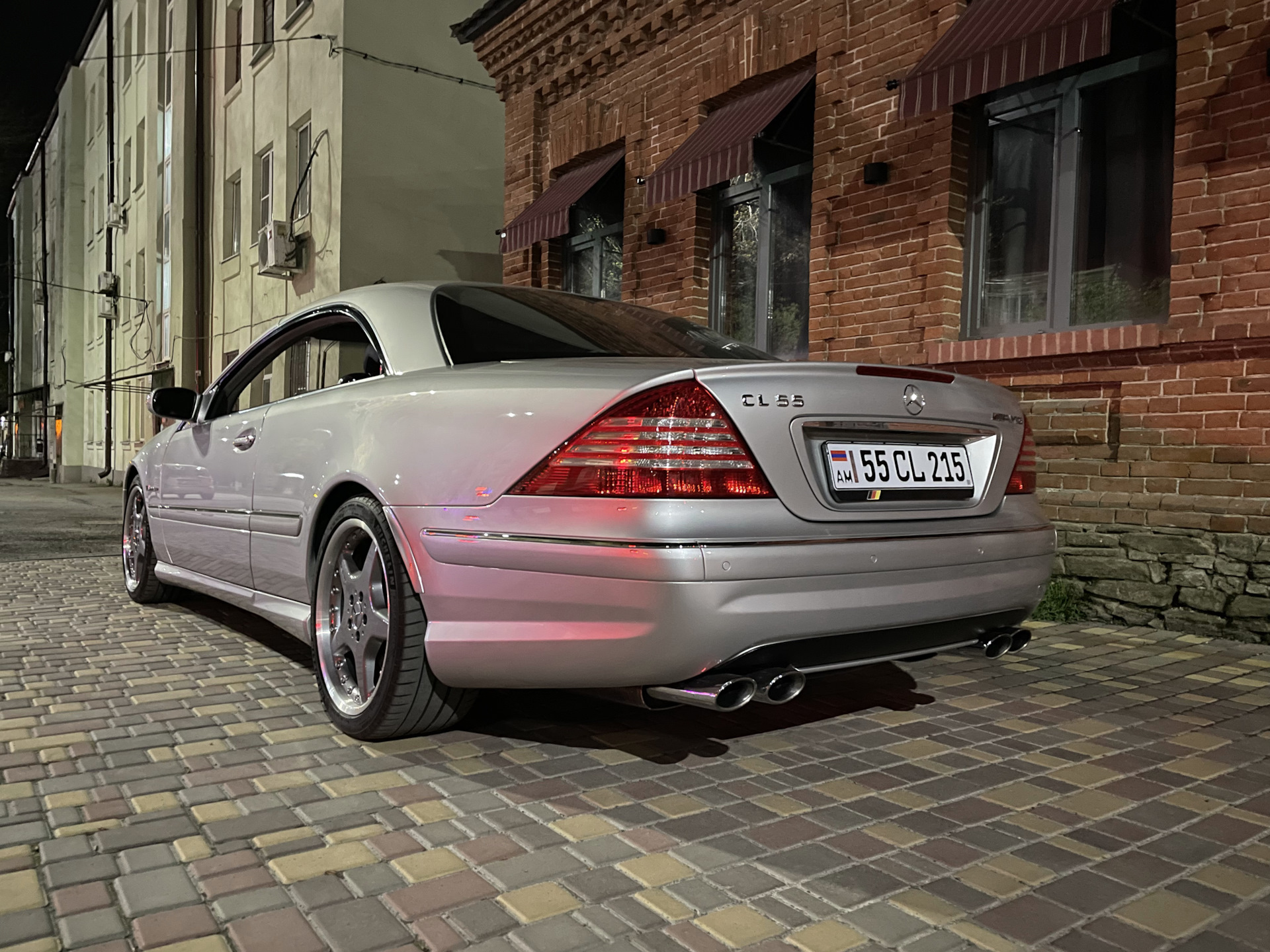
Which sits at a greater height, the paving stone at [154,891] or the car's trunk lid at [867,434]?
the car's trunk lid at [867,434]

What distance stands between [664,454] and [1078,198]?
4.95m

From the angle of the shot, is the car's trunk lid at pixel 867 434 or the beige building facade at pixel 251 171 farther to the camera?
the beige building facade at pixel 251 171

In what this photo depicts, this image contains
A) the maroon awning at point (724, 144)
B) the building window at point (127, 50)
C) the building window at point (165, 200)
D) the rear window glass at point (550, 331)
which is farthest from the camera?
the building window at point (127, 50)

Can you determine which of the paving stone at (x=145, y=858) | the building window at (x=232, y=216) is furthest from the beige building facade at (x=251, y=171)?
the paving stone at (x=145, y=858)

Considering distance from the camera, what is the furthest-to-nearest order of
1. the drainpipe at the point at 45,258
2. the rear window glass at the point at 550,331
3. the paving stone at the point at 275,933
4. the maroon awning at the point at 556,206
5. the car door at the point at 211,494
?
1. the drainpipe at the point at 45,258
2. the maroon awning at the point at 556,206
3. the car door at the point at 211,494
4. the rear window glass at the point at 550,331
5. the paving stone at the point at 275,933

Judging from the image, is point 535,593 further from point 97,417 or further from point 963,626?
point 97,417

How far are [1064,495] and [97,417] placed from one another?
3372 cm

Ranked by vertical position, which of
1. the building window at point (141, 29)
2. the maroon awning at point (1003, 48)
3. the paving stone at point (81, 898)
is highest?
the building window at point (141, 29)

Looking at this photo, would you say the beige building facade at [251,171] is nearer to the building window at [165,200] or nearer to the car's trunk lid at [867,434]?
the building window at [165,200]

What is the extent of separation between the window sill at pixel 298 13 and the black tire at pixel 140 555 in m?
12.2

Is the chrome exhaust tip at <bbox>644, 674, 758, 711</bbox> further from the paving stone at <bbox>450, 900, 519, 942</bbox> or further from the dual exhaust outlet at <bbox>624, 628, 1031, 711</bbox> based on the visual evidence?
the paving stone at <bbox>450, 900, 519, 942</bbox>

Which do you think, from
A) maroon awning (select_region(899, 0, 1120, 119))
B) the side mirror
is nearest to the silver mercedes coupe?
the side mirror

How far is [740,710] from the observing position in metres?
3.70

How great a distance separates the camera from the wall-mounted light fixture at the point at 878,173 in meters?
7.21
